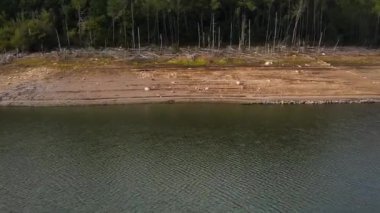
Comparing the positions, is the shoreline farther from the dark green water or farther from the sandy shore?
the dark green water

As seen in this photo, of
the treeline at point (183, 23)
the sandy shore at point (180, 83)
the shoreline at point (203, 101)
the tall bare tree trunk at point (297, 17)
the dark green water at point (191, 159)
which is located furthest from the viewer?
the tall bare tree trunk at point (297, 17)

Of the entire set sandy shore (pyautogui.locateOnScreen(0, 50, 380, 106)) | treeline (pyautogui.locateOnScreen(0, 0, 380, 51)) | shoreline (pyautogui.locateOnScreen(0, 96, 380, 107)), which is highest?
treeline (pyautogui.locateOnScreen(0, 0, 380, 51))

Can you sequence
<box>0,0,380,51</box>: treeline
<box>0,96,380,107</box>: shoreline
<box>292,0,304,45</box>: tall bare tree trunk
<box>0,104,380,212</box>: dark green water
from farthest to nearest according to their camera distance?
<box>292,0,304,45</box>: tall bare tree trunk → <box>0,0,380,51</box>: treeline → <box>0,96,380,107</box>: shoreline → <box>0,104,380,212</box>: dark green water

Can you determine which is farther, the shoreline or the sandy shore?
the sandy shore

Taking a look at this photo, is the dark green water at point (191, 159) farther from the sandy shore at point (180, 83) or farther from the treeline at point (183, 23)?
the treeline at point (183, 23)

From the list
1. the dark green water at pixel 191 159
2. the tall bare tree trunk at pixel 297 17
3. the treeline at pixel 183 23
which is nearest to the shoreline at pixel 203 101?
the dark green water at pixel 191 159

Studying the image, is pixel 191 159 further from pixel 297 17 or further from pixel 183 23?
pixel 297 17

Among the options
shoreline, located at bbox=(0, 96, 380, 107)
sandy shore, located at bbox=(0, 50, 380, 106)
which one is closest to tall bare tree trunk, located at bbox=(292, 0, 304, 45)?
sandy shore, located at bbox=(0, 50, 380, 106)
